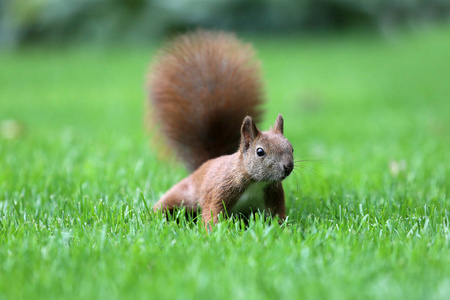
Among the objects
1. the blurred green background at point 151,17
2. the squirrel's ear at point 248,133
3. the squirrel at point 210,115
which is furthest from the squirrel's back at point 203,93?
the blurred green background at point 151,17

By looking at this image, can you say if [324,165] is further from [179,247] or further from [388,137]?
[179,247]

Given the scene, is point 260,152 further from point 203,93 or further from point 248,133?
point 203,93

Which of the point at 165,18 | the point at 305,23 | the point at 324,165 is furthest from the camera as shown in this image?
the point at 305,23

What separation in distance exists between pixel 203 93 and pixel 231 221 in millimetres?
A: 863

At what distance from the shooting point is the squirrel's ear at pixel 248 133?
2242 mm

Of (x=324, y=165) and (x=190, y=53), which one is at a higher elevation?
(x=190, y=53)

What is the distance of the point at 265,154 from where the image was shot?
218 cm

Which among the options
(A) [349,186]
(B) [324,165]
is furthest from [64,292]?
(B) [324,165]

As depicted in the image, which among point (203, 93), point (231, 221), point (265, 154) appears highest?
point (203, 93)

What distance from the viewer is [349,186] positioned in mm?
3035

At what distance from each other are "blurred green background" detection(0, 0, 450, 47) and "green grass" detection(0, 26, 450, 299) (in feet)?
25.6

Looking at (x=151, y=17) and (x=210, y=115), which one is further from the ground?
(x=151, y=17)

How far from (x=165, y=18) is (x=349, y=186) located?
12003 mm

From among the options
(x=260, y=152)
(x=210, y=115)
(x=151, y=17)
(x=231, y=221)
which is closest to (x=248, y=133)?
(x=260, y=152)
